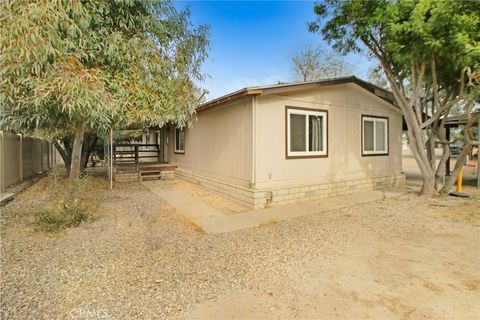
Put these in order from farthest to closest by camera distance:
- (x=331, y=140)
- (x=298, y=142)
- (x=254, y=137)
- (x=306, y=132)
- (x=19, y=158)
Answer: (x=19, y=158) < (x=331, y=140) < (x=306, y=132) < (x=298, y=142) < (x=254, y=137)

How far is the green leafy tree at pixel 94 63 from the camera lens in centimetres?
336

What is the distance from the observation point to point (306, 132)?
7.36 m

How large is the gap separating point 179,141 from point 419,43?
9.13 m

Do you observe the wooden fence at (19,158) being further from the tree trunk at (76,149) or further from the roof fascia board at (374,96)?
the roof fascia board at (374,96)

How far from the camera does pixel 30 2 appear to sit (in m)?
3.43

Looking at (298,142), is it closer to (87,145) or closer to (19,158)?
(87,145)

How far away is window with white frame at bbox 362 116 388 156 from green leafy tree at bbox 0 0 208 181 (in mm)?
5909

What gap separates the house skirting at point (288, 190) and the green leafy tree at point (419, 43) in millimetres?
1595

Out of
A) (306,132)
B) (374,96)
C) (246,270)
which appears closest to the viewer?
(246,270)

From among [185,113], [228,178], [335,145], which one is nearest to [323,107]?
[335,145]

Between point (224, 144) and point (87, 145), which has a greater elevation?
point (87, 145)

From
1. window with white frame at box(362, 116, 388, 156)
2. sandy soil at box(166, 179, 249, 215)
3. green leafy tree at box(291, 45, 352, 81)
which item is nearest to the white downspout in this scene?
sandy soil at box(166, 179, 249, 215)

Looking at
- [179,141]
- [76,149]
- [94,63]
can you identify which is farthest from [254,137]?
[179,141]

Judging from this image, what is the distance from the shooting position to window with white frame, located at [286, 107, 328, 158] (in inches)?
278
